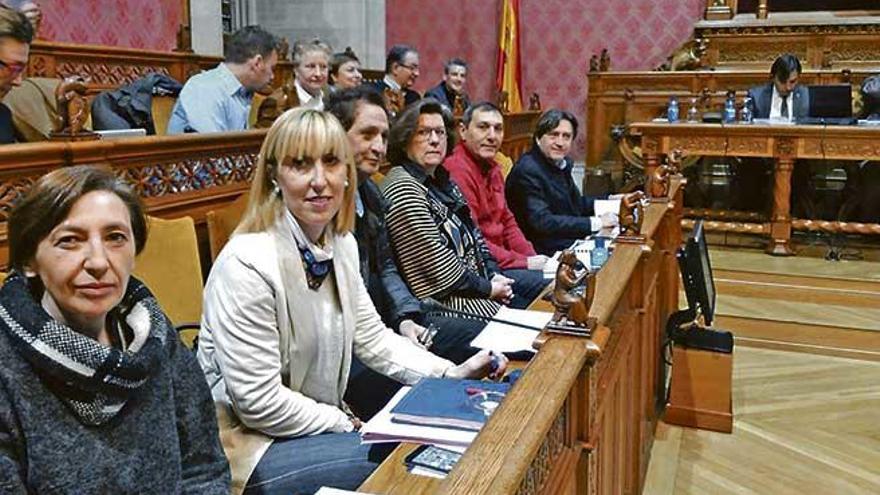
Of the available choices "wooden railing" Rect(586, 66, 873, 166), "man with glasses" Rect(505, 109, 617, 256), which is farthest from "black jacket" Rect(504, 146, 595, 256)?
"wooden railing" Rect(586, 66, 873, 166)

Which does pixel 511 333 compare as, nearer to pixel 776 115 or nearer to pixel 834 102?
pixel 834 102

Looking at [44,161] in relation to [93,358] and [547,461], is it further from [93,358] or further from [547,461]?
[547,461]

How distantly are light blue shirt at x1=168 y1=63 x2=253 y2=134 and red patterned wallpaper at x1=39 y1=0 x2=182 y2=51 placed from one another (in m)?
3.42

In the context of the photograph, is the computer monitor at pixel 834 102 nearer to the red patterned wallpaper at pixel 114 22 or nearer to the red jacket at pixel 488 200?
the red jacket at pixel 488 200

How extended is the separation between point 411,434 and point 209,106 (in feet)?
8.81

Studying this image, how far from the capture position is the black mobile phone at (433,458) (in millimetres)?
1450

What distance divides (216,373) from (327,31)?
22.8 ft

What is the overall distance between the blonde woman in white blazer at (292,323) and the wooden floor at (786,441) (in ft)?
4.89

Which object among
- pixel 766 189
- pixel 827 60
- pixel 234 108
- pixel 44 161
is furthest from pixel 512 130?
pixel 44 161

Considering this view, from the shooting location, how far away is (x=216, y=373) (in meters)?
1.90

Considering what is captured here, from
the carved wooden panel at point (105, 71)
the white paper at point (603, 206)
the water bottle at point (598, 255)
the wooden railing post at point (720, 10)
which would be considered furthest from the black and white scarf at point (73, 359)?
the wooden railing post at point (720, 10)

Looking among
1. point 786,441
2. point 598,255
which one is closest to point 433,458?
point 598,255

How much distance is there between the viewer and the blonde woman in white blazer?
5.83 feet

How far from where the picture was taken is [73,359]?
1217mm
